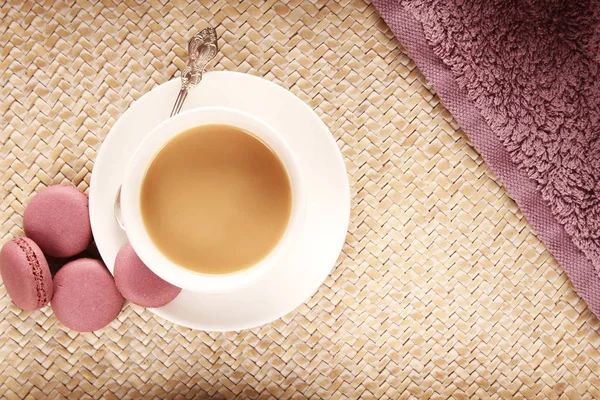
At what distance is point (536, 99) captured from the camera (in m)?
0.89

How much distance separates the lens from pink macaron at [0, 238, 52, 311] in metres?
0.79

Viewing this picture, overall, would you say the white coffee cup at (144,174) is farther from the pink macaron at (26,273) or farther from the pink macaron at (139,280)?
the pink macaron at (26,273)

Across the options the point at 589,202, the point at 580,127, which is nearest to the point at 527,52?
the point at 580,127

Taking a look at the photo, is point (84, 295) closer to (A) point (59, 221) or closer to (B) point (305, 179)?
(A) point (59, 221)

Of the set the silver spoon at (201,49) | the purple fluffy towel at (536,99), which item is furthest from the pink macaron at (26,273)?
the purple fluffy towel at (536,99)

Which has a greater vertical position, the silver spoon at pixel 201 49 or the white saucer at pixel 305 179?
the silver spoon at pixel 201 49

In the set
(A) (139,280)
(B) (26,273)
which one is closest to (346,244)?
(A) (139,280)

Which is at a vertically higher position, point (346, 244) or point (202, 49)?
point (202, 49)

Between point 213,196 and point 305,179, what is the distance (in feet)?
0.38

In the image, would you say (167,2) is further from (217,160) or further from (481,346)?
(481,346)

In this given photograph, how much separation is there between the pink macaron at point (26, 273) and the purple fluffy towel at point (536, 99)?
0.58m

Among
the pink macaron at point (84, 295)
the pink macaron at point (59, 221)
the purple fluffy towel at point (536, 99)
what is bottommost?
the pink macaron at point (84, 295)

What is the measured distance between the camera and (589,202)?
2.92ft

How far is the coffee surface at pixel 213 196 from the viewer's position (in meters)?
0.72
